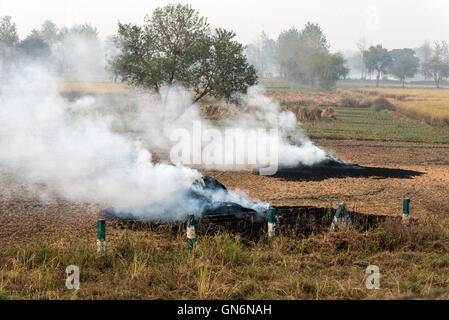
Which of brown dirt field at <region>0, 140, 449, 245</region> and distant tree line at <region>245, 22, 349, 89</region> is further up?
distant tree line at <region>245, 22, 349, 89</region>

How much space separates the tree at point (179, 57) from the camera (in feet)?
76.0

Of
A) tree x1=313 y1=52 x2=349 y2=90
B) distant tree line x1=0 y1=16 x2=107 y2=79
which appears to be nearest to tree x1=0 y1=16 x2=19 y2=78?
distant tree line x1=0 y1=16 x2=107 y2=79

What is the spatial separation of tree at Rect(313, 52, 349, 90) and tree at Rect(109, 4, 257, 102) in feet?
246

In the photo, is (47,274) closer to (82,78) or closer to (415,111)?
(82,78)

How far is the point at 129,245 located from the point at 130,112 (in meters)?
32.5

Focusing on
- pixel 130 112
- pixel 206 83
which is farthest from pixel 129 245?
pixel 130 112

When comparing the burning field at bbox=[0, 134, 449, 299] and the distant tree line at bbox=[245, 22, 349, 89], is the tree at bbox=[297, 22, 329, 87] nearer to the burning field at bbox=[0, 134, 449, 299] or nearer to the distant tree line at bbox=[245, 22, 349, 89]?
the distant tree line at bbox=[245, 22, 349, 89]

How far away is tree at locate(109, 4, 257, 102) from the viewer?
23156 mm

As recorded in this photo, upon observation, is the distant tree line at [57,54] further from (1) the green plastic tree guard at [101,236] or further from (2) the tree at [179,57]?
(1) the green plastic tree guard at [101,236]

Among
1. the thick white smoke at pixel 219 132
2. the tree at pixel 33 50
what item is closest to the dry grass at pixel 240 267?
the thick white smoke at pixel 219 132

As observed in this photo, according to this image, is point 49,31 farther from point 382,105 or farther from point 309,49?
point 309,49

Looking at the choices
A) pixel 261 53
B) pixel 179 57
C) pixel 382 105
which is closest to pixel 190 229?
pixel 179 57

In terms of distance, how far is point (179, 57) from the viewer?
23.4m

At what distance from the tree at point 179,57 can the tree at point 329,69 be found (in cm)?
7486
